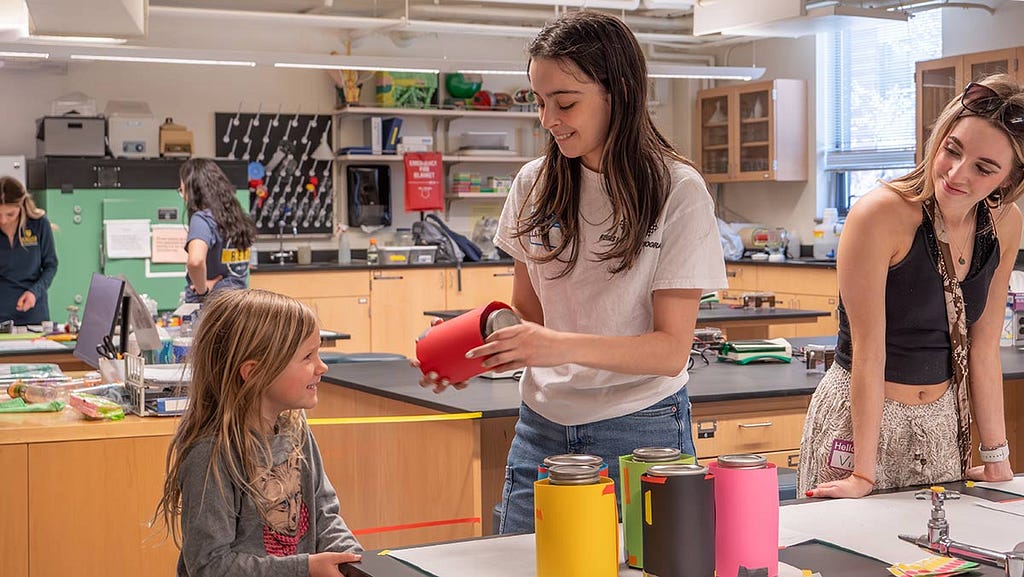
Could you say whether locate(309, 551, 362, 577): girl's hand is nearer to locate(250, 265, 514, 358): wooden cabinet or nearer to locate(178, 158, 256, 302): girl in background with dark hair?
locate(178, 158, 256, 302): girl in background with dark hair

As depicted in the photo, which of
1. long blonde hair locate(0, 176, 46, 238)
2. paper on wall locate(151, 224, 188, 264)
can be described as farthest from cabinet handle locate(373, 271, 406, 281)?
long blonde hair locate(0, 176, 46, 238)

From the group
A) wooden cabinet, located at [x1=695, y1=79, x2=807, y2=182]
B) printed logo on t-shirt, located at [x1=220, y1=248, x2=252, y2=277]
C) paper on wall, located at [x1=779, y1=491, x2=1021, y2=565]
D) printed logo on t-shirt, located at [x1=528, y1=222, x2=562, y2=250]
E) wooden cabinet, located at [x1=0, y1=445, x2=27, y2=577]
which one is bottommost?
wooden cabinet, located at [x1=0, y1=445, x2=27, y2=577]

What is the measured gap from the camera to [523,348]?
5.75ft

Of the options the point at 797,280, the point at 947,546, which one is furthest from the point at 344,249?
the point at 947,546

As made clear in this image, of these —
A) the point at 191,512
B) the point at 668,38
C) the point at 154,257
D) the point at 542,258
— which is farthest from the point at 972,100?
the point at 668,38

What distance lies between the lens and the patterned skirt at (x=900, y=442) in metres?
2.22

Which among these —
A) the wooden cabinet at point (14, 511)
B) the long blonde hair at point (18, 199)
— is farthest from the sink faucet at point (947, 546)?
the long blonde hair at point (18, 199)

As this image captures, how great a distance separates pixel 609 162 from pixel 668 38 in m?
8.04

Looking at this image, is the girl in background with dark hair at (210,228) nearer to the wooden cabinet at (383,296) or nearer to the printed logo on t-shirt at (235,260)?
the printed logo on t-shirt at (235,260)

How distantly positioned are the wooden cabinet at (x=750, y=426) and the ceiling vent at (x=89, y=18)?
3.22 meters

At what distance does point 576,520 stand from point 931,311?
1.02 meters

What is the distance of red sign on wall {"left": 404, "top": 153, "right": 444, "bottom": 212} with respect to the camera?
914 centimetres

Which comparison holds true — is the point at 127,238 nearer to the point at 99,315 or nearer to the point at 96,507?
the point at 99,315

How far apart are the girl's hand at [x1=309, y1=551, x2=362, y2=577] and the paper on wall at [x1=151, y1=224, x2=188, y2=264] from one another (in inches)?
251
